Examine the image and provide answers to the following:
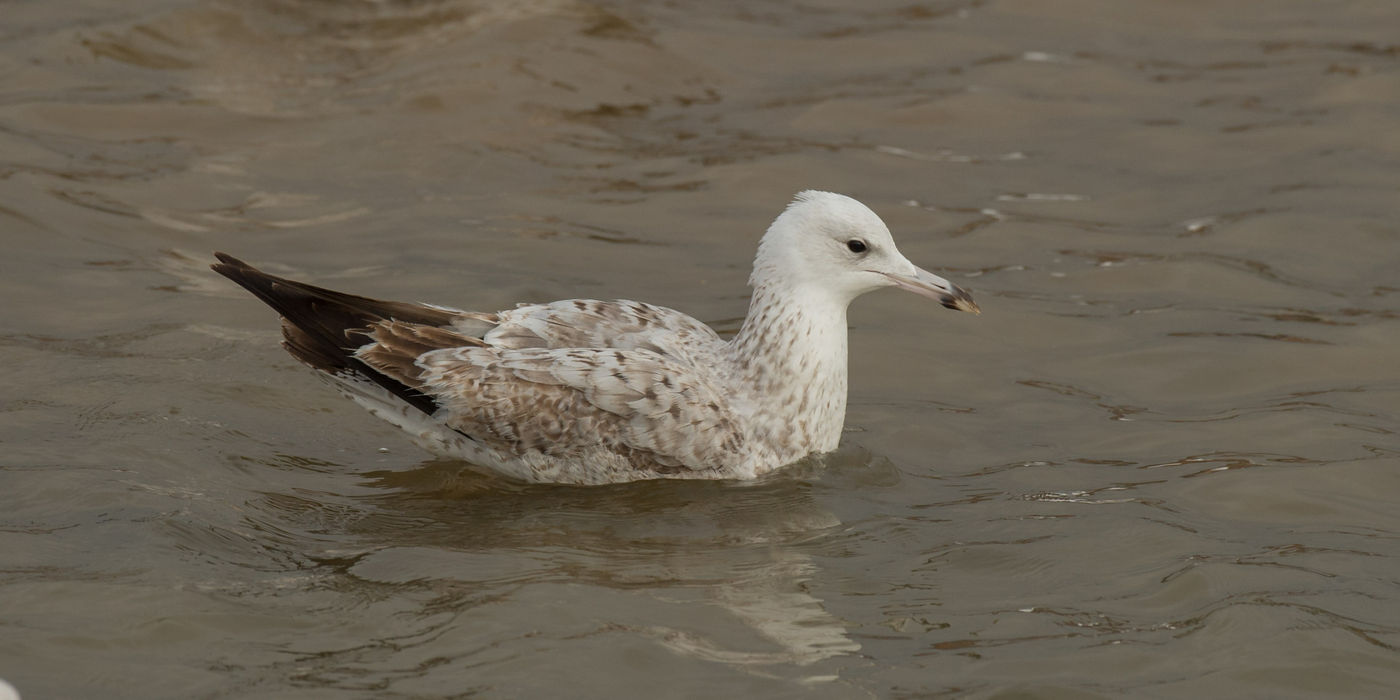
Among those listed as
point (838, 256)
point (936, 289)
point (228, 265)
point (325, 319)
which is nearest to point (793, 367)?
point (838, 256)

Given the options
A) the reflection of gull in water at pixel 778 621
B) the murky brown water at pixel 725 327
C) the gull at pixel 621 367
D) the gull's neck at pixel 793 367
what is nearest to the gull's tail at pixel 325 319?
the gull at pixel 621 367

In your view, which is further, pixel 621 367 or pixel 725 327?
pixel 725 327

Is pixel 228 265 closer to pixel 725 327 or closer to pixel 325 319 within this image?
pixel 325 319

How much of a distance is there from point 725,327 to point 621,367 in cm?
204

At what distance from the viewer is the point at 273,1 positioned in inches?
526

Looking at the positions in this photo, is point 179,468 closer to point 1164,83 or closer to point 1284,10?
point 1164,83

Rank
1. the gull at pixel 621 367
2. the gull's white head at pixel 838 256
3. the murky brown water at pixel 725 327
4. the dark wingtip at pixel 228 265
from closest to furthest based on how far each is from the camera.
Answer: the murky brown water at pixel 725 327, the gull at pixel 621 367, the gull's white head at pixel 838 256, the dark wingtip at pixel 228 265

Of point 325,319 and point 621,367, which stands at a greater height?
point 325,319

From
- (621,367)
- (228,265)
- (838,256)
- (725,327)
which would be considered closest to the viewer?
(621,367)

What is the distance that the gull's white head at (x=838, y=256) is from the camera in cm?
735

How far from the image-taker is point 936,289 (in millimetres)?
7301

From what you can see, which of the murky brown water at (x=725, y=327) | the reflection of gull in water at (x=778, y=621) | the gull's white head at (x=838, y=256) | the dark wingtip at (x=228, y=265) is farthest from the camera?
the dark wingtip at (x=228, y=265)

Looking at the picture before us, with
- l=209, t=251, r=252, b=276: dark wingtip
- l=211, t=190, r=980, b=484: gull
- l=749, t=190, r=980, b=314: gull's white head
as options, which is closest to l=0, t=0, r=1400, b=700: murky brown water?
l=211, t=190, r=980, b=484: gull

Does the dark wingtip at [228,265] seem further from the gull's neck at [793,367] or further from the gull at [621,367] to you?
the gull's neck at [793,367]
